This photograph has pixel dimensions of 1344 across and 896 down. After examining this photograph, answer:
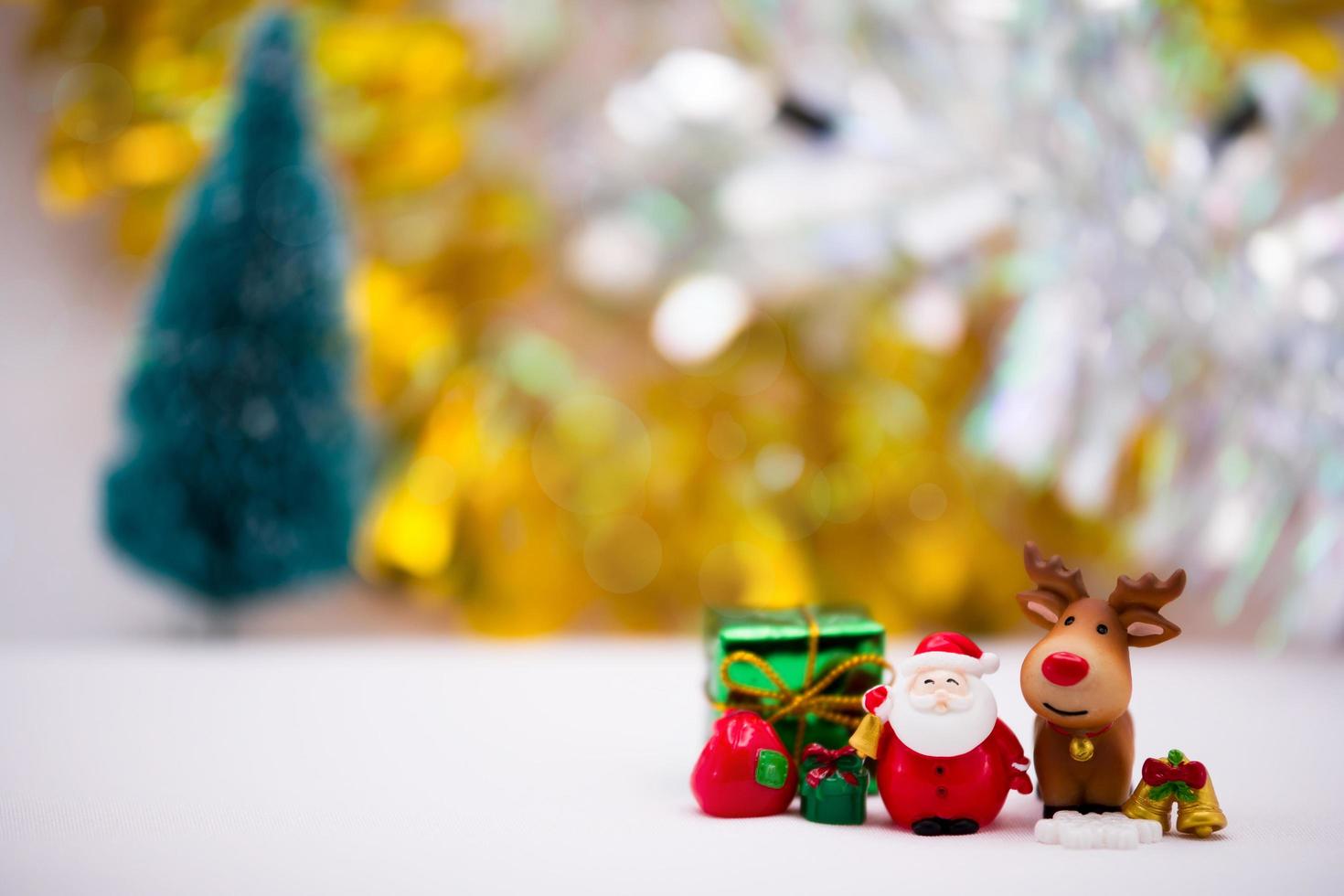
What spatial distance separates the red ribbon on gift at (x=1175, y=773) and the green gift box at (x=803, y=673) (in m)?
0.10

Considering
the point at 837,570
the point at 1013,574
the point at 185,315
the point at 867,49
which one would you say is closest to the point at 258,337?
the point at 185,315

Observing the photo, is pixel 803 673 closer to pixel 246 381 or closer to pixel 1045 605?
pixel 1045 605

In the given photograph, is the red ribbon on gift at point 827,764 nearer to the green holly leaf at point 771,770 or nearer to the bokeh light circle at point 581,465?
the green holly leaf at point 771,770

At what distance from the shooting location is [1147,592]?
38cm

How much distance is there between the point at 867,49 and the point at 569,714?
0.38 m

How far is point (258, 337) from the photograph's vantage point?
0.82 m

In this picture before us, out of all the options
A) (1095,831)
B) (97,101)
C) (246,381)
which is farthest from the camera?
(97,101)

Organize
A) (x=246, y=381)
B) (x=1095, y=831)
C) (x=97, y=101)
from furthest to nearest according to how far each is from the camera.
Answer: (x=97, y=101) → (x=246, y=381) → (x=1095, y=831)

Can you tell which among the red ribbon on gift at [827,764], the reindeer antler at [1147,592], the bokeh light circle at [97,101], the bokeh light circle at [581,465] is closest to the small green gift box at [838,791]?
the red ribbon on gift at [827,764]

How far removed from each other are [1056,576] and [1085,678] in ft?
0.13

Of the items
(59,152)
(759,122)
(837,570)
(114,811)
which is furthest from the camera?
(837,570)

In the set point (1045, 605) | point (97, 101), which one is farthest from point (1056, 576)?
point (97, 101)

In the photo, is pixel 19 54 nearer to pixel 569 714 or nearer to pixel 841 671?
pixel 569 714

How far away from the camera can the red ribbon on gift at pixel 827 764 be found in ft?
1.27
